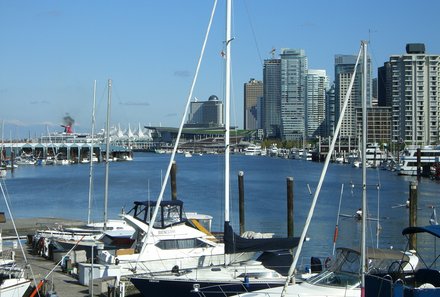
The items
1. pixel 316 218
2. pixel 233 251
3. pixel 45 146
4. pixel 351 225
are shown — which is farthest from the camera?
pixel 45 146

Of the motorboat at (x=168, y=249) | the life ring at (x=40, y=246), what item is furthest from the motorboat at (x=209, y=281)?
the life ring at (x=40, y=246)

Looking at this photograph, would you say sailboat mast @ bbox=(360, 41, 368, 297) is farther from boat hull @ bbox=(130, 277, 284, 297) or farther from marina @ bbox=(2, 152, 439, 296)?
marina @ bbox=(2, 152, 439, 296)

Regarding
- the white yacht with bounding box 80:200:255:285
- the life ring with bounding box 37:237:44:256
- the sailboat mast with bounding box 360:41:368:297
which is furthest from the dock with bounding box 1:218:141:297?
the sailboat mast with bounding box 360:41:368:297

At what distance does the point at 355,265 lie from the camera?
59.1ft

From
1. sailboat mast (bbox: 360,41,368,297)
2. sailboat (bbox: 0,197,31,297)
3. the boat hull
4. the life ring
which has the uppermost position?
sailboat mast (bbox: 360,41,368,297)

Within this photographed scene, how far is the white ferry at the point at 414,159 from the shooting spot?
118 meters

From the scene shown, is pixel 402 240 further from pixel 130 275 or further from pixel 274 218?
pixel 130 275

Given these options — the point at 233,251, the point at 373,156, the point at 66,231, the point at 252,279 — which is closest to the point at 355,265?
the point at 252,279

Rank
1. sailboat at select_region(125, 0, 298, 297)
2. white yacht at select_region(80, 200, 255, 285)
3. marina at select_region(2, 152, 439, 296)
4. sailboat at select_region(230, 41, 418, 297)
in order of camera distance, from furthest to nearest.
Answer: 1. marina at select_region(2, 152, 439, 296)
2. white yacht at select_region(80, 200, 255, 285)
3. sailboat at select_region(125, 0, 298, 297)
4. sailboat at select_region(230, 41, 418, 297)

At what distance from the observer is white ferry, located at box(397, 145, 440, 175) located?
11782 centimetres

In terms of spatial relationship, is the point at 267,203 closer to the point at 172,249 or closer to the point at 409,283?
the point at 172,249

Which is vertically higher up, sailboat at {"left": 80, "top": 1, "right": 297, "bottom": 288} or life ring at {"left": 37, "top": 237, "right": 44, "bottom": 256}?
sailboat at {"left": 80, "top": 1, "right": 297, "bottom": 288}

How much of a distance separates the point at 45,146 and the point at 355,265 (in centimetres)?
18688

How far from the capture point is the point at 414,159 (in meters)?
121
